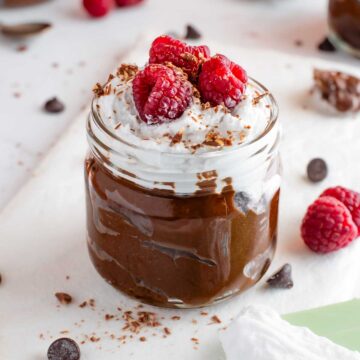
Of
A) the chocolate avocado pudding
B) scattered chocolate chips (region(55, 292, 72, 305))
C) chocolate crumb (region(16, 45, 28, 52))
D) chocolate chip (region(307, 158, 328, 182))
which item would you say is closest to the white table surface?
chocolate crumb (region(16, 45, 28, 52))

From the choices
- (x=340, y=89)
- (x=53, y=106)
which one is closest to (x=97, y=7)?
(x=53, y=106)

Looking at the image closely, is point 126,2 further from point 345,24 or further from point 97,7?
point 345,24

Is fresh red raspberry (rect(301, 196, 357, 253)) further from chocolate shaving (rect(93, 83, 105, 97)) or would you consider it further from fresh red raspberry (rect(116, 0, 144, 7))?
fresh red raspberry (rect(116, 0, 144, 7))

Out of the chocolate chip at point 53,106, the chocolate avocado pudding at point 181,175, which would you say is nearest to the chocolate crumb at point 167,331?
the chocolate avocado pudding at point 181,175

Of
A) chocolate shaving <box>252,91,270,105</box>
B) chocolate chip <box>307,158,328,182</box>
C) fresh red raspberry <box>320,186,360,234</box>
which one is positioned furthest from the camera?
chocolate chip <box>307,158,328,182</box>

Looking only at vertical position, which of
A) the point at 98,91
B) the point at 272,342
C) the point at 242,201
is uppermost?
the point at 98,91

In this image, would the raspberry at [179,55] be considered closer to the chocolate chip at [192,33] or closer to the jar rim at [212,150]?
the jar rim at [212,150]
